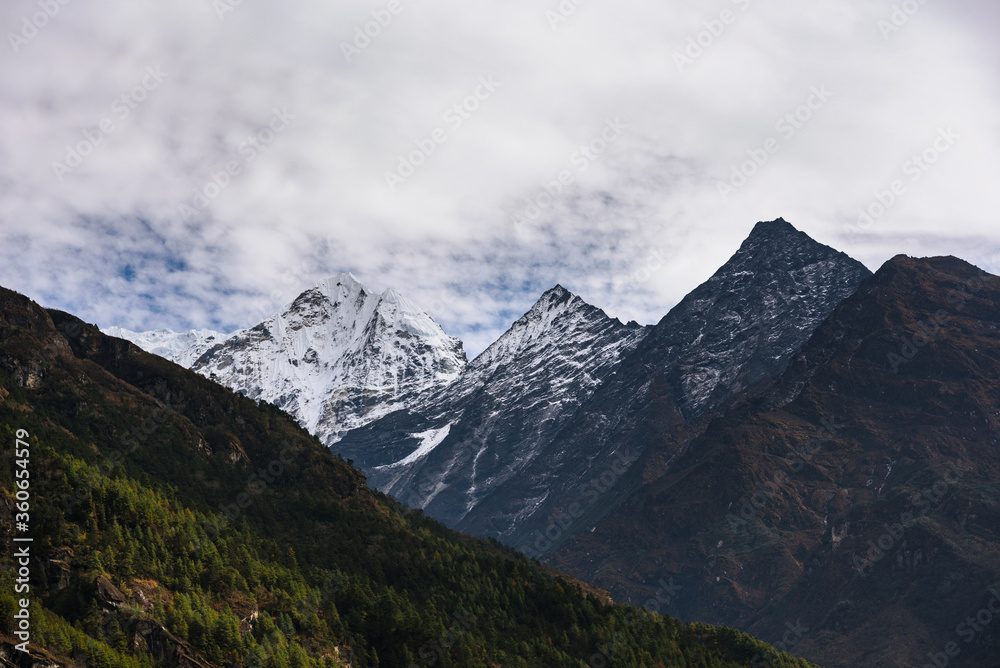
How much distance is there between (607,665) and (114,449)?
120973 mm

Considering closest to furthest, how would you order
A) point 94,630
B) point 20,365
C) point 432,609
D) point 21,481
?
point 94,630 → point 21,481 → point 432,609 → point 20,365

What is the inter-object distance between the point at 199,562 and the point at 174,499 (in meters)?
36.9

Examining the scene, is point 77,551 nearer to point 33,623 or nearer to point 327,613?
point 33,623

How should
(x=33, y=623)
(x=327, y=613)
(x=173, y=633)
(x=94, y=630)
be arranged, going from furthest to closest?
(x=327, y=613) < (x=173, y=633) < (x=94, y=630) < (x=33, y=623)

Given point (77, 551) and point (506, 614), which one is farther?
point (506, 614)

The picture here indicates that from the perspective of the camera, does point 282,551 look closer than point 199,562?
No

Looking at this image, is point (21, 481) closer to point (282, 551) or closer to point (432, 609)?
point (282, 551)

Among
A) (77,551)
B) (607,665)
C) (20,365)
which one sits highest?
(20,365)

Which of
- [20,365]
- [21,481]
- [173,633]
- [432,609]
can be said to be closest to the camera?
[173,633]

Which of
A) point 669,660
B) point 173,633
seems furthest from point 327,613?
point 669,660

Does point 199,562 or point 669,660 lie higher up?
point 199,562

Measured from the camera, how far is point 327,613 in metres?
156

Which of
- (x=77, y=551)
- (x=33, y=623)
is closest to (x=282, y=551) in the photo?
(x=77, y=551)

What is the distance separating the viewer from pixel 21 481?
119125 millimetres
